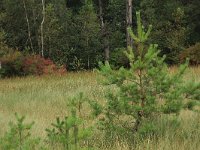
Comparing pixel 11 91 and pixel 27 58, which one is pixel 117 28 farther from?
pixel 11 91

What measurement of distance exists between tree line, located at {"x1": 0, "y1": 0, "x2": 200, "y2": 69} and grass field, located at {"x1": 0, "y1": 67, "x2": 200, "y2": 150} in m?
12.6

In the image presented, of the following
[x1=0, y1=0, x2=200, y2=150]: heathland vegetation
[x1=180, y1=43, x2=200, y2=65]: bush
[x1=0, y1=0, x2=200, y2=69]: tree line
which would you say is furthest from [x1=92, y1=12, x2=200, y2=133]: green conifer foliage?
[x1=0, y1=0, x2=200, y2=69]: tree line

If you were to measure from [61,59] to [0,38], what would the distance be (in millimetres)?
5387

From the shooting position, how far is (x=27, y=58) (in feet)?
85.2

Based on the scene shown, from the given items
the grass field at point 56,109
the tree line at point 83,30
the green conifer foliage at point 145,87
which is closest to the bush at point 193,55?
the tree line at point 83,30

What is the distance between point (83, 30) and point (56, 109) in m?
20.6

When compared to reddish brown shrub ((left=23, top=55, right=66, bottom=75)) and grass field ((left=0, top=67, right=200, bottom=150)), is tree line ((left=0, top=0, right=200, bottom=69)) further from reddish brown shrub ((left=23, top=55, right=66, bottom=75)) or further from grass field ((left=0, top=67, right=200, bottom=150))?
grass field ((left=0, top=67, right=200, bottom=150))

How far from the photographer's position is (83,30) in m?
31.4

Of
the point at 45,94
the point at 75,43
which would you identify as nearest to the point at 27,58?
the point at 75,43

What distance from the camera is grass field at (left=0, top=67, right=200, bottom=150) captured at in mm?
6289

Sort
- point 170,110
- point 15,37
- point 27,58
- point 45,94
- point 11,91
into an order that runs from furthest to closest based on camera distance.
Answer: point 15,37
point 27,58
point 11,91
point 45,94
point 170,110

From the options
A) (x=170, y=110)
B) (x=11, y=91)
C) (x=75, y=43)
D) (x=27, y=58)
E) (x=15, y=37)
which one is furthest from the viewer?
(x=75, y=43)

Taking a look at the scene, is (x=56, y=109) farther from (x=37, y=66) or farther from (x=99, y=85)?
(x=37, y=66)

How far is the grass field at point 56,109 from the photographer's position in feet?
20.6
